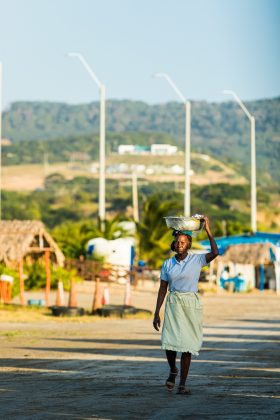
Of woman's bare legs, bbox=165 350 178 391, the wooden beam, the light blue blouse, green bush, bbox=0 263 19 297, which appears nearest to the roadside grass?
green bush, bbox=0 263 19 297

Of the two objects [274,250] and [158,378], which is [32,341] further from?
[274,250]

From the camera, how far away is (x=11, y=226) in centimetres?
4212

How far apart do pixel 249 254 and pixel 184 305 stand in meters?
48.1

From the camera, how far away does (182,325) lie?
1427 cm

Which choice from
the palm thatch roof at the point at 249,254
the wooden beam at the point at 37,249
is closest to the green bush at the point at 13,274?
the wooden beam at the point at 37,249

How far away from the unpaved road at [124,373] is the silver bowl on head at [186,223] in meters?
1.68

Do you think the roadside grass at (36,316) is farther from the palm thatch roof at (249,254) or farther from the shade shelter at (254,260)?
the palm thatch roof at (249,254)

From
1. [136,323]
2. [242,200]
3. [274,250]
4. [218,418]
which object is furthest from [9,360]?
[242,200]

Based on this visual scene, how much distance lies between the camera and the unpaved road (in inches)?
505

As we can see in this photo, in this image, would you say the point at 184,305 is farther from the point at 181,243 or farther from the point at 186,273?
the point at 181,243

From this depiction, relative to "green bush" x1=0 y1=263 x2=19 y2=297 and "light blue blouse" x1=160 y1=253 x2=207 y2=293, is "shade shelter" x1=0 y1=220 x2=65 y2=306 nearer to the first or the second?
"green bush" x1=0 y1=263 x2=19 y2=297

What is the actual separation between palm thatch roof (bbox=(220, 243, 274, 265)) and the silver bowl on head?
157 feet

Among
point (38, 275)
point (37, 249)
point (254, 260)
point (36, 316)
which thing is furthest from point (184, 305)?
point (254, 260)

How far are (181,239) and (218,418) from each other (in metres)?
2.71
